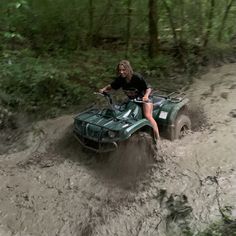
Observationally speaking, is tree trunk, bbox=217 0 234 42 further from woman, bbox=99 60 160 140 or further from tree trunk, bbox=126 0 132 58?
woman, bbox=99 60 160 140

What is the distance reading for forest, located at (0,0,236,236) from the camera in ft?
26.5

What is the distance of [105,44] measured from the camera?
1026 centimetres

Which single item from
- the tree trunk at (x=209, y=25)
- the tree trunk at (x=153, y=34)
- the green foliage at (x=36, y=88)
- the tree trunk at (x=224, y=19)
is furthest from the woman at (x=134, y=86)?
the tree trunk at (x=224, y=19)

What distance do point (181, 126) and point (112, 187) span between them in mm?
1596

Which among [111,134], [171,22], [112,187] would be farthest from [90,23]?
[112,187]

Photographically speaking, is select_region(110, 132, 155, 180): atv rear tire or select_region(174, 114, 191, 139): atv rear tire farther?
select_region(174, 114, 191, 139): atv rear tire

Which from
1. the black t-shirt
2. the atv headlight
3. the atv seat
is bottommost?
the atv seat

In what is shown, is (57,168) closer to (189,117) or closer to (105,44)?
(189,117)

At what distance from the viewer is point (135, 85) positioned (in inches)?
255

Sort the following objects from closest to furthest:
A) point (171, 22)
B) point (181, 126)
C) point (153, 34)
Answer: point (181, 126), point (171, 22), point (153, 34)

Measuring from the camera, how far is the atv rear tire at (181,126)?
6.58 metres

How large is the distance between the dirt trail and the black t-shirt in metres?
0.85

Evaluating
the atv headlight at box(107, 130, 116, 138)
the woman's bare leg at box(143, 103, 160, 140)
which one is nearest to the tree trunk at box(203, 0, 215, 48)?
the woman's bare leg at box(143, 103, 160, 140)

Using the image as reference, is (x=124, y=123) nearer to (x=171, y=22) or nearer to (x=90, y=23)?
(x=171, y=22)
